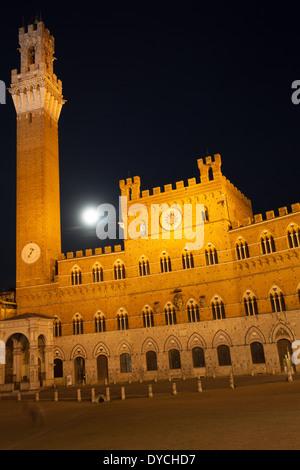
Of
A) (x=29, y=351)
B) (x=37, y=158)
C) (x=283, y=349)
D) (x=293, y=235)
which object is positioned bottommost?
(x=283, y=349)

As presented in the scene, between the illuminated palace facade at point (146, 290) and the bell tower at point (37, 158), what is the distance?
0.41ft

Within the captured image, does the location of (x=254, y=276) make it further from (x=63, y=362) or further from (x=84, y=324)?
(x=63, y=362)

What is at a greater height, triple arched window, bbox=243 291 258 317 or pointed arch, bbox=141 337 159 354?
triple arched window, bbox=243 291 258 317

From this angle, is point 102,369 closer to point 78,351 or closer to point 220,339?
point 78,351

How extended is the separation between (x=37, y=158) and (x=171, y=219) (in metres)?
16.5

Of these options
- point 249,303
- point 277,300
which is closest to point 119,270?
point 249,303

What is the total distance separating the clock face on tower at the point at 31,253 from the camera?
140ft

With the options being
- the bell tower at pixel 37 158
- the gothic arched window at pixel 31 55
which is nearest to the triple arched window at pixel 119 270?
the bell tower at pixel 37 158

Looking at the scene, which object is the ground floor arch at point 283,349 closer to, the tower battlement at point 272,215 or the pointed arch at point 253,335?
the pointed arch at point 253,335

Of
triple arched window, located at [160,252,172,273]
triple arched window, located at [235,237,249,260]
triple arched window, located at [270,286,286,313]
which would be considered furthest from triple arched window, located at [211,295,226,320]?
triple arched window, located at [160,252,172,273]

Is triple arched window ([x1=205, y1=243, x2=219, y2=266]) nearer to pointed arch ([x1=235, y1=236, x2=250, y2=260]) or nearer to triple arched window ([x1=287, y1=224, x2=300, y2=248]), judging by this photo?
pointed arch ([x1=235, y1=236, x2=250, y2=260])

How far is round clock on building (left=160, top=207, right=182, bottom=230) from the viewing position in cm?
3897

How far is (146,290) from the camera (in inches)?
1538

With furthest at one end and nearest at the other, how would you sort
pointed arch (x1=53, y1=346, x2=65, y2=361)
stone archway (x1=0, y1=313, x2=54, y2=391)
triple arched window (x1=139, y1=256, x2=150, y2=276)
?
pointed arch (x1=53, y1=346, x2=65, y2=361)
triple arched window (x1=139, y1=256, x2=150, y2=276)
stone archway (x1=0, y1=313, x2=54, y2=391)
